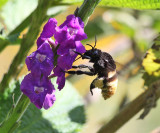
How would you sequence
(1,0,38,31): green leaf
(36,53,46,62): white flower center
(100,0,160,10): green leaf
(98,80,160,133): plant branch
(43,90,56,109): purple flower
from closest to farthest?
(36,53,46,62): white flower center < (43,90,56,109): purple flower < (100,0,160,10): green leaf < (98,80,160,133): plant branch < (1,0,38,31): green leaf

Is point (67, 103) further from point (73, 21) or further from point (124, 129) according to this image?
point (124, 129)

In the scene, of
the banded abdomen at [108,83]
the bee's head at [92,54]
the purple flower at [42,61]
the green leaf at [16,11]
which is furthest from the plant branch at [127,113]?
the green leaf at [16,11]

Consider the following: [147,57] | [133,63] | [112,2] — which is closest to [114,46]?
[133,63]

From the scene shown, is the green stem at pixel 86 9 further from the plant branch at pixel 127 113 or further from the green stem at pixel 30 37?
the plant branch at pixel 127 113

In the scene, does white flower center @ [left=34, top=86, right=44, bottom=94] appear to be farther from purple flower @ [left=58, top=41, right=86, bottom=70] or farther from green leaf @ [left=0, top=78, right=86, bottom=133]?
green leaf @ [left=0, top=78, right=86, bottom=133]

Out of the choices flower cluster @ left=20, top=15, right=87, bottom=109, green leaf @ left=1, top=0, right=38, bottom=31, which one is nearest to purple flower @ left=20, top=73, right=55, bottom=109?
flower cluster @ left=20, top=15, right=87, bottom=109

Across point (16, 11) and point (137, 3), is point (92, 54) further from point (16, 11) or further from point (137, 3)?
point (16, 11)
